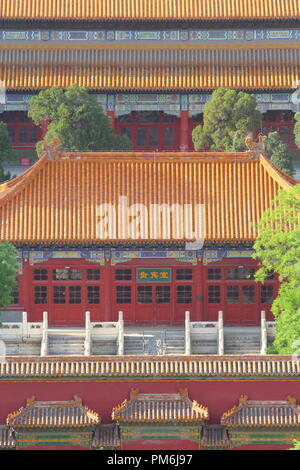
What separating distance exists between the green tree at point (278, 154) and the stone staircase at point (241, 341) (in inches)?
501

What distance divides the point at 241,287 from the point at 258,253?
358 centimetres

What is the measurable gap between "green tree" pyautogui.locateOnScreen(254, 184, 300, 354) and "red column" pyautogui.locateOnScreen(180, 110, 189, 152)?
20.2 m

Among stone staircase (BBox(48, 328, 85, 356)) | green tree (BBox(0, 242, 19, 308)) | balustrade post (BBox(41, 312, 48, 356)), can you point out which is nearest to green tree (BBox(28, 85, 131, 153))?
stone staircase (BBox(48, 328, 85, 356))

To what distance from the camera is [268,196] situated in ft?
236

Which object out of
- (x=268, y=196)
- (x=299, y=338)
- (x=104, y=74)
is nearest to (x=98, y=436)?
(x=299, y=338)

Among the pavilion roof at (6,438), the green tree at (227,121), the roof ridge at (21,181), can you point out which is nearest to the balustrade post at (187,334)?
the pavilion roof at (6,438)

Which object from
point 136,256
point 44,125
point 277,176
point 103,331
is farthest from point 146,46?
point 103,331

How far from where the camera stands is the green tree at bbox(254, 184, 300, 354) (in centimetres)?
6550

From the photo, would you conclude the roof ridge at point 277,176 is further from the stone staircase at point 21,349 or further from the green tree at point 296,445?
the green tree at point 296,445

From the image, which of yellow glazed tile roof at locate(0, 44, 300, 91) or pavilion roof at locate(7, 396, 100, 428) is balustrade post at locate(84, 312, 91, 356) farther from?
yellow glazed tile roof at locate(0, 44, 300, 91)

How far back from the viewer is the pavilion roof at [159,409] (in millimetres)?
63125

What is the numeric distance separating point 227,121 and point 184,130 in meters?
8.64
